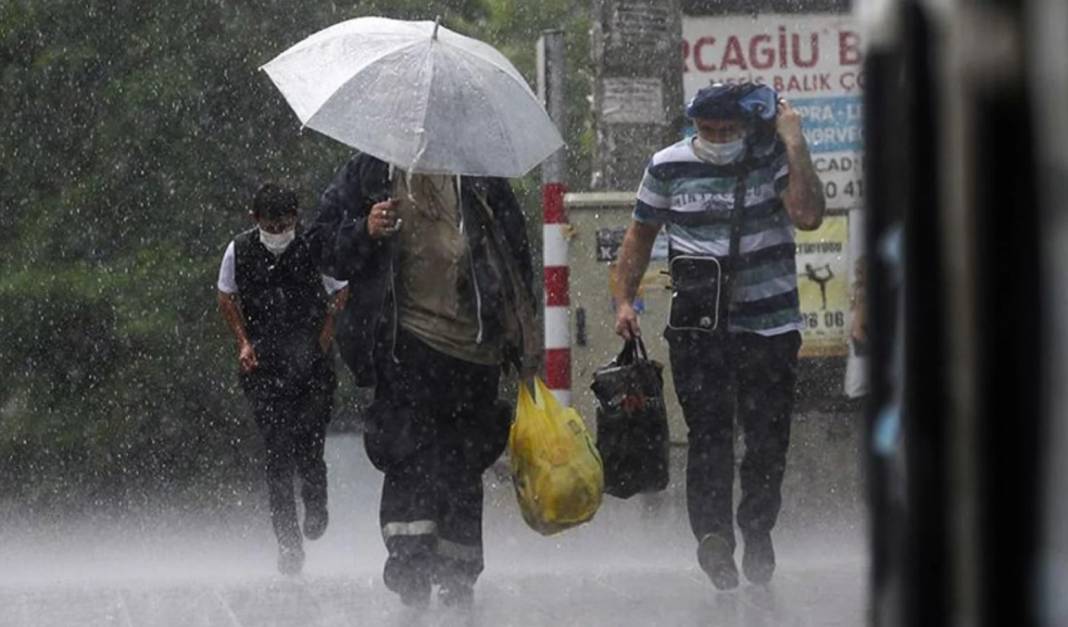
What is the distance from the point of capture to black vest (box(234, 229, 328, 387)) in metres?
10.2

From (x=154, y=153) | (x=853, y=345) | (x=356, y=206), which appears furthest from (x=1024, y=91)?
(x=154, y=153)

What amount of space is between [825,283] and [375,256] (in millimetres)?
4490

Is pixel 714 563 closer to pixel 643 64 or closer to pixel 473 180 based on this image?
pixel 473 180

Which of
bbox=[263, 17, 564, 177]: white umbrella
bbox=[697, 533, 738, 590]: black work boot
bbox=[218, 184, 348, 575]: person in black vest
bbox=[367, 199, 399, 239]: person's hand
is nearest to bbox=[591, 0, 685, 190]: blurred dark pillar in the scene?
bbox=[218, 184, 348, 575]: person in black vest

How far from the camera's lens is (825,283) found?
11.9m

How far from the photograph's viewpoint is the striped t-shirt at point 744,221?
8.48 m

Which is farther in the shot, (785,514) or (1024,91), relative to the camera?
(785,514)

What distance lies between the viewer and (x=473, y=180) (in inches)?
315

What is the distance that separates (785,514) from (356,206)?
4.66m

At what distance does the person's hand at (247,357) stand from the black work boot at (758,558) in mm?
2429

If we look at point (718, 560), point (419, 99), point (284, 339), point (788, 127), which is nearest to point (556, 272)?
point (284, 339)

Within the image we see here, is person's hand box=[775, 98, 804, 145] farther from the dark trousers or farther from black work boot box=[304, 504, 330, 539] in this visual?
black work boot box=[304, 504, 330, 539]

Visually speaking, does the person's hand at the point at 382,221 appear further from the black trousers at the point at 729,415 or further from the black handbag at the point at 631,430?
the black trousers at the point at 729,415

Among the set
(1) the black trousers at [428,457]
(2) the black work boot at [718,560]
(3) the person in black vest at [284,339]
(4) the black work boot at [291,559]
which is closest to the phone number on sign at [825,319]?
(3) the person in black vest at [284,339]
